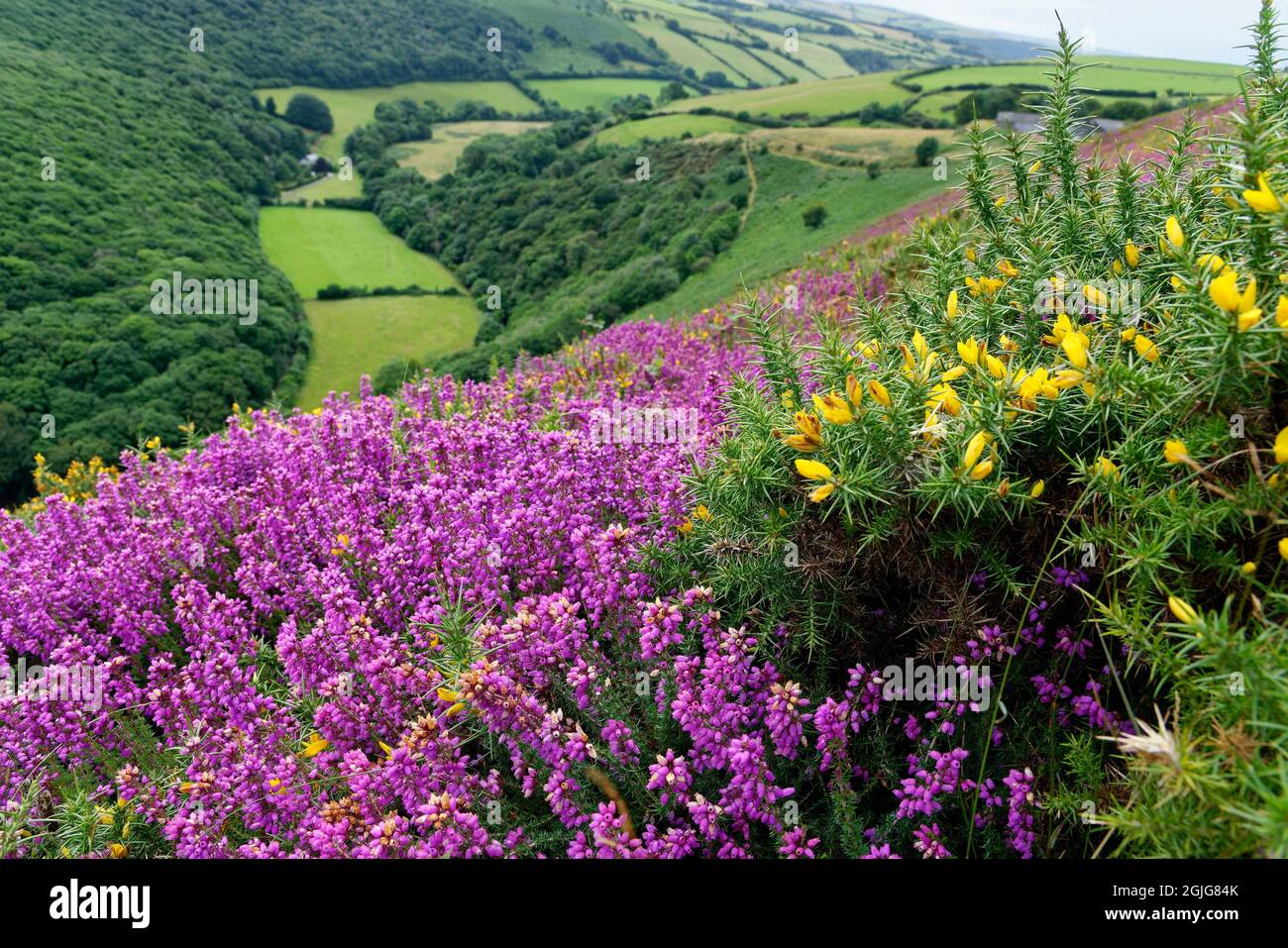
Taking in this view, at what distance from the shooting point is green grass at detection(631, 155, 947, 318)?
3816 centimetres

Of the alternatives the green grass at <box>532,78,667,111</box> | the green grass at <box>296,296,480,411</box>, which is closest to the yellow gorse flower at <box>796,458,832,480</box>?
the green grass at <box>296,296,480,411</box>

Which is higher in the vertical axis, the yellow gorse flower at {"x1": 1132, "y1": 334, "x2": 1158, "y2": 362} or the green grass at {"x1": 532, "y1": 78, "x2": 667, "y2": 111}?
the green grass at {"x1": 532, "y1": 78, "x2": 667, "y2": 111}

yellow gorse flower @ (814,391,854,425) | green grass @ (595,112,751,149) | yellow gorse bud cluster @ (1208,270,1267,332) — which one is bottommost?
yellow gorse flower @ (814,391,854,425)

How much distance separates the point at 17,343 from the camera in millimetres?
57156

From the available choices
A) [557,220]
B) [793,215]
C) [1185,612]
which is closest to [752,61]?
[557,220]

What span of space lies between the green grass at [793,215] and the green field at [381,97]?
88.5m

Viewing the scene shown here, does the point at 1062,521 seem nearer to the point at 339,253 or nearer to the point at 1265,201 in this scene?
the point at 1265,201

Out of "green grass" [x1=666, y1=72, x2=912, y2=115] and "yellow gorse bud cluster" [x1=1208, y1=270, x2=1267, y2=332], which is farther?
"green grass" [x1=666, y1=72, x2=912, y2=115]

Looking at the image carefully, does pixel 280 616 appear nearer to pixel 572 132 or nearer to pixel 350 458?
pixel 350 458

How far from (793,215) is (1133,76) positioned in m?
47.3

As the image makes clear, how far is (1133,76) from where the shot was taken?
2768 inches

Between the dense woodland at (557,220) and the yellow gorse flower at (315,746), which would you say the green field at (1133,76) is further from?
the yellow gorse flower at (315,746)

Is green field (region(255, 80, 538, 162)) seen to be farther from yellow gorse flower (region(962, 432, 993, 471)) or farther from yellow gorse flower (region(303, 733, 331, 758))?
yellow gorse flower (region(962, 432, 993, 471))

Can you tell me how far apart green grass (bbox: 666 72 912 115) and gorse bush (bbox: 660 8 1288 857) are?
84.5 meters
